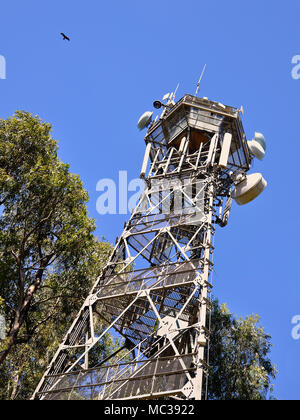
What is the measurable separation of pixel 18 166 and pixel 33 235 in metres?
2.89

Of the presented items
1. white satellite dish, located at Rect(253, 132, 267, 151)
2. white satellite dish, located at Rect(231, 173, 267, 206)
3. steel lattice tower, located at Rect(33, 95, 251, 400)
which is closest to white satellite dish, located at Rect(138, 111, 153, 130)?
steel lattice tower, located at Rect(33, 95, 251, 400)

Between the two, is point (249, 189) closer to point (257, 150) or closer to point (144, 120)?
point (257, 150)

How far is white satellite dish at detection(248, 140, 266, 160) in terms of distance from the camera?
23.3 meters

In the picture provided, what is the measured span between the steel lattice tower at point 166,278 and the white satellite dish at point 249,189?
0.71 meters

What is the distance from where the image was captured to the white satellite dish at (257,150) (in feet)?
76.4

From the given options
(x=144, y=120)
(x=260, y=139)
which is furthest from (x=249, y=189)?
(x=144, y=120)

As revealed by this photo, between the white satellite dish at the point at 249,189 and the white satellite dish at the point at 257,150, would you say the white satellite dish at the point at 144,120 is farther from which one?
the white satellite dish at the point at 249,189

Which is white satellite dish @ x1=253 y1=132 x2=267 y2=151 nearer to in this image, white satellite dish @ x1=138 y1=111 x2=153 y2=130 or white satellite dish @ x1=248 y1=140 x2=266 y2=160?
white satellite dish @ x1=248 y1=140 x2=266 y2=160

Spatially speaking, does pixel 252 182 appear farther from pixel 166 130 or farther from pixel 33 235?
pixel 33 235

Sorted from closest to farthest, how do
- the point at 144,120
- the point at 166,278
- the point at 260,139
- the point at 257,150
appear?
1. the point at 166,278
2. the point at 257,150
3. the point at 260,139
4. the point at 144,120

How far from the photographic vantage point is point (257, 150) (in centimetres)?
2328

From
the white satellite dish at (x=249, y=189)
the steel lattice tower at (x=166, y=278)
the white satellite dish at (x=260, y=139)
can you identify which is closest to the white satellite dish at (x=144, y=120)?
the steel lattice tower at (x=166, y=278)

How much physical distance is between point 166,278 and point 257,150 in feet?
31.0
